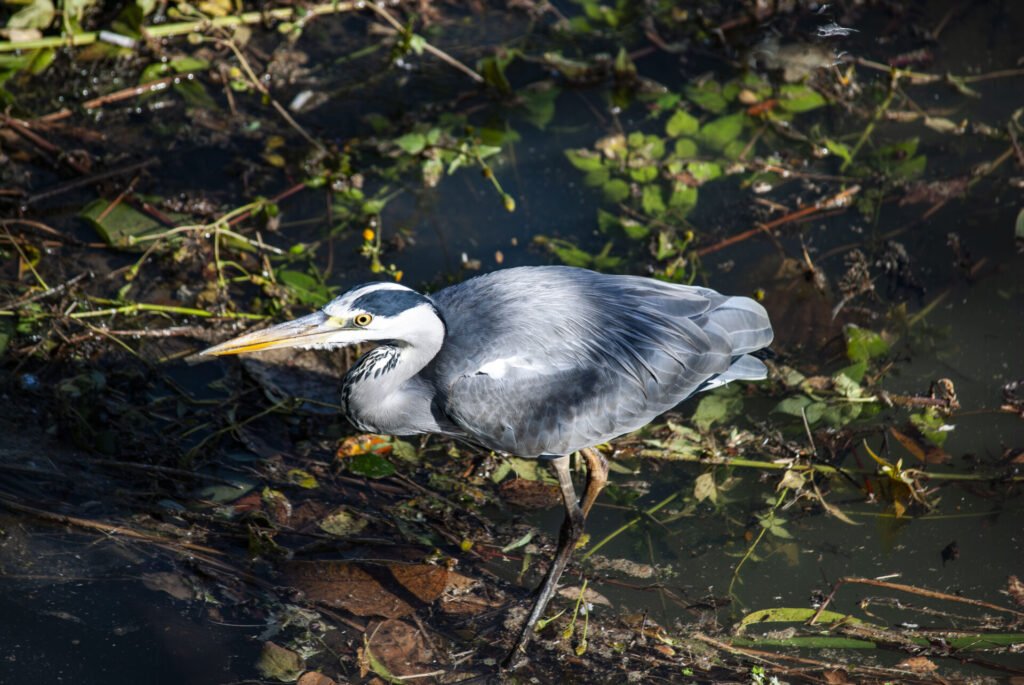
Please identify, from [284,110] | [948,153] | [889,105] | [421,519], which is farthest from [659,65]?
[421,519]

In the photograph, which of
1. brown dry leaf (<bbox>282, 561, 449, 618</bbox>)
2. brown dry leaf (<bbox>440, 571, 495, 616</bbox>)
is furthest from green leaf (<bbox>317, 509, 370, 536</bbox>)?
brown dry leaf (<bbox>440, 571, 495, 616</bbox>)

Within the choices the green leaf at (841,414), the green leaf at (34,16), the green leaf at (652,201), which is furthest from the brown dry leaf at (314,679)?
the green leaf at (34,16)

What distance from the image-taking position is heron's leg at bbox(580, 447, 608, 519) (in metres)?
3.95

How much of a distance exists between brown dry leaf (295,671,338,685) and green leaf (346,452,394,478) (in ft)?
3.06

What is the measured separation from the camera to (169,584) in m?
3.41

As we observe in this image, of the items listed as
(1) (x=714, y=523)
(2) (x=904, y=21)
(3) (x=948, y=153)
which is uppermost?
(2) (x=904, y=21)

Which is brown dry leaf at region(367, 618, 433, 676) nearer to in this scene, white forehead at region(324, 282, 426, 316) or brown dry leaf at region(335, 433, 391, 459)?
brown dry leaf at region(335, 433, 391, 459)

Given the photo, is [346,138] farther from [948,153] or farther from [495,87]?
[948,153]

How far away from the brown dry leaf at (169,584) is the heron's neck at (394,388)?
997 mm

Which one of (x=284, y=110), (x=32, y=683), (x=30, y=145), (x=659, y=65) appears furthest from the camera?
(x=659, y=65)

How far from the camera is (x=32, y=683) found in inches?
115

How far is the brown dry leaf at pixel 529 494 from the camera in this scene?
4141mm

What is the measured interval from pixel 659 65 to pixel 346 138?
2.59 metres

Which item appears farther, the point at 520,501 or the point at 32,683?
the point at 520,501
